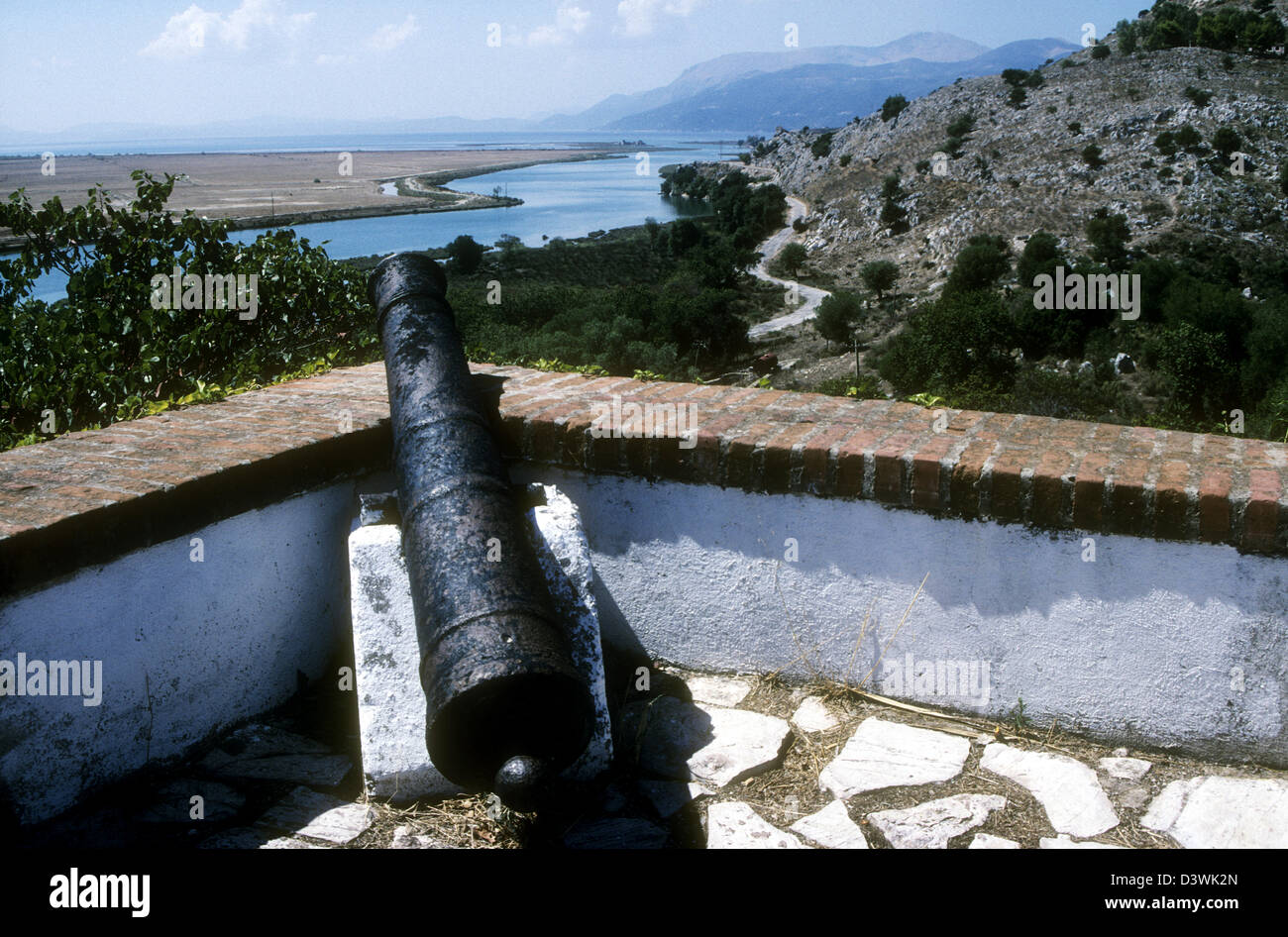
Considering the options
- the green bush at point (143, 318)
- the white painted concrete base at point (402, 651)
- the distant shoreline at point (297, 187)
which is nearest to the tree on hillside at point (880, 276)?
the distant shoreline at point (297, 187)

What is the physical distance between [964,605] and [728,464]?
78 centimetres

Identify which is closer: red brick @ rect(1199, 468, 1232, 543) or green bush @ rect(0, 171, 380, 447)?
red brick @ rect(1199, 468, 1232, 543)

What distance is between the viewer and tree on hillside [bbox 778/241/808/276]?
65.8 metres

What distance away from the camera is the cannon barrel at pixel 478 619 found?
6.64 ft

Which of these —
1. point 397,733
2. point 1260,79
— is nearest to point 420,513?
point 397,733

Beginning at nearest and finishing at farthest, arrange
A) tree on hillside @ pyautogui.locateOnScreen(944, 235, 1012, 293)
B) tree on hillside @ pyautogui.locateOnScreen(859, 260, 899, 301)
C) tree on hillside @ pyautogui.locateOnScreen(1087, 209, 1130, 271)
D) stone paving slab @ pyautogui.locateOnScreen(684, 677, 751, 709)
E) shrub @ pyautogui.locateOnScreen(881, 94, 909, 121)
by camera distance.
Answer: stone paving slab @ pyautogui.locateOnScreen(684, 677, 751, 709) < tree on hillside @ pyautogui.locateOnScreen(1087, 209, 1130, 271) < tree on hillside @ pyautogui.locateOnScreen(944, 235, 1012, 293) < tree on hillside @ pyautogui.locateOnScreen(859, 260, 899, 301) < shrub @ pyautogui.locateOnScreen(881, 94, 909, 121)

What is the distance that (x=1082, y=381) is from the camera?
33750 mm

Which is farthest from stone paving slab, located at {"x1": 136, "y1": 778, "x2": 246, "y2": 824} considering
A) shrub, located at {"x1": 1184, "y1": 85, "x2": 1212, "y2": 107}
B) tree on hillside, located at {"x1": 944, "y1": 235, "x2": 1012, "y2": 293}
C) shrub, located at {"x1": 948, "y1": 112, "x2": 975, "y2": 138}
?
shrub, located at {"x1": 948, "y1": 112, "x2": 975, "y2": 138}

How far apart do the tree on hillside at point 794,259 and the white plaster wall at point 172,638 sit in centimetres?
6551

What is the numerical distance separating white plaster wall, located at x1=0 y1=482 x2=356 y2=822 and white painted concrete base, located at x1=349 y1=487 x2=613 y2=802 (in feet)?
1.39

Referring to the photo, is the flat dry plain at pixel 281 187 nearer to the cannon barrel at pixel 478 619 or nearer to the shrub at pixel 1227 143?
the cannon barrel at pixel 478 619

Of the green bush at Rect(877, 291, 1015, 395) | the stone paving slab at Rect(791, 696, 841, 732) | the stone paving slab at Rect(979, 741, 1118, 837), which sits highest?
the stone paving slab at Rect(791, 696, 841, 732)

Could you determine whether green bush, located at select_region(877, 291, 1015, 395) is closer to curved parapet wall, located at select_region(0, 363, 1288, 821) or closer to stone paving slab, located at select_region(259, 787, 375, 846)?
curved parapet wall, located at select_region(0, 363, 1288, 821)

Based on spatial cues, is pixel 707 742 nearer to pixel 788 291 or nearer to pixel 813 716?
pixel 813 716
